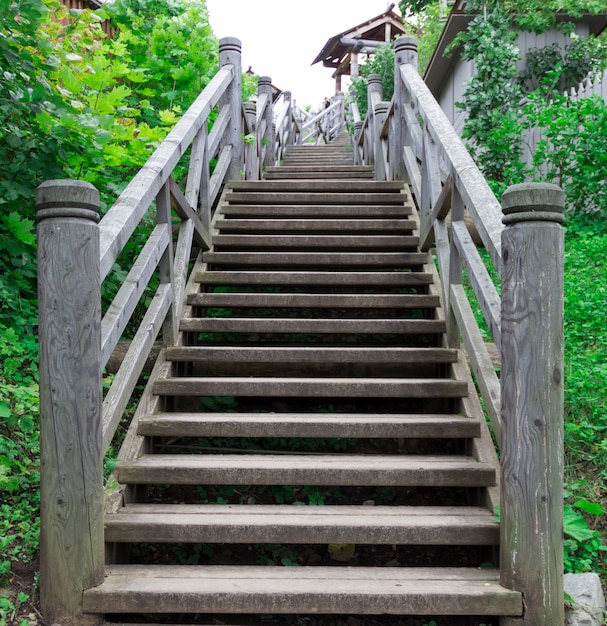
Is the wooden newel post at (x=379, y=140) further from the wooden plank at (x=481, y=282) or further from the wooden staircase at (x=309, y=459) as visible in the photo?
the wooden plank at (x=481, y=282)

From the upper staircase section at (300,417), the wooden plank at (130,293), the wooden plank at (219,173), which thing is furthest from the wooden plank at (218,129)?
the wooden plank at (130,293)

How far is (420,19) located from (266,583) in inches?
732

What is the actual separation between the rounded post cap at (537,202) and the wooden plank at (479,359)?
0.77 m

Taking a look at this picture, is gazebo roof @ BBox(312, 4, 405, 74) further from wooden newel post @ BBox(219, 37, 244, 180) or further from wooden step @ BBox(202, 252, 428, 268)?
wooden step @ BBox(202, 252, 428, 268)

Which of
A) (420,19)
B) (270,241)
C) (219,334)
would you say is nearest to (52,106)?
(219,334)

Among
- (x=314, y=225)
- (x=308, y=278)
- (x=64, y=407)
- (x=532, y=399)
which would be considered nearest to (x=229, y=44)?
(x=314, y=225)

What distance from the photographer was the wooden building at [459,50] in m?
9.51

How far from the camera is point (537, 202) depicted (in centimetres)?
187

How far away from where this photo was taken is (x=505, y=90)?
7.68 meters

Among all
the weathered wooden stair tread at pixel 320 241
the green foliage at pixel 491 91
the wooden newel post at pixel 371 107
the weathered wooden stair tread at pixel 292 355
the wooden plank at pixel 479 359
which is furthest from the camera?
the green foliage at pixel 491 91

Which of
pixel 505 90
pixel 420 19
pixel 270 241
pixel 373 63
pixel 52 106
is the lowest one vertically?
pixel 270 241

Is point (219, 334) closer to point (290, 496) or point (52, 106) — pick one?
point (290, 496)

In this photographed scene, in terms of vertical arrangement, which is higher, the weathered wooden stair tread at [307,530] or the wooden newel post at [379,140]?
the wooden newel post at [379,140]

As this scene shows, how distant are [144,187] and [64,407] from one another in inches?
44.1
